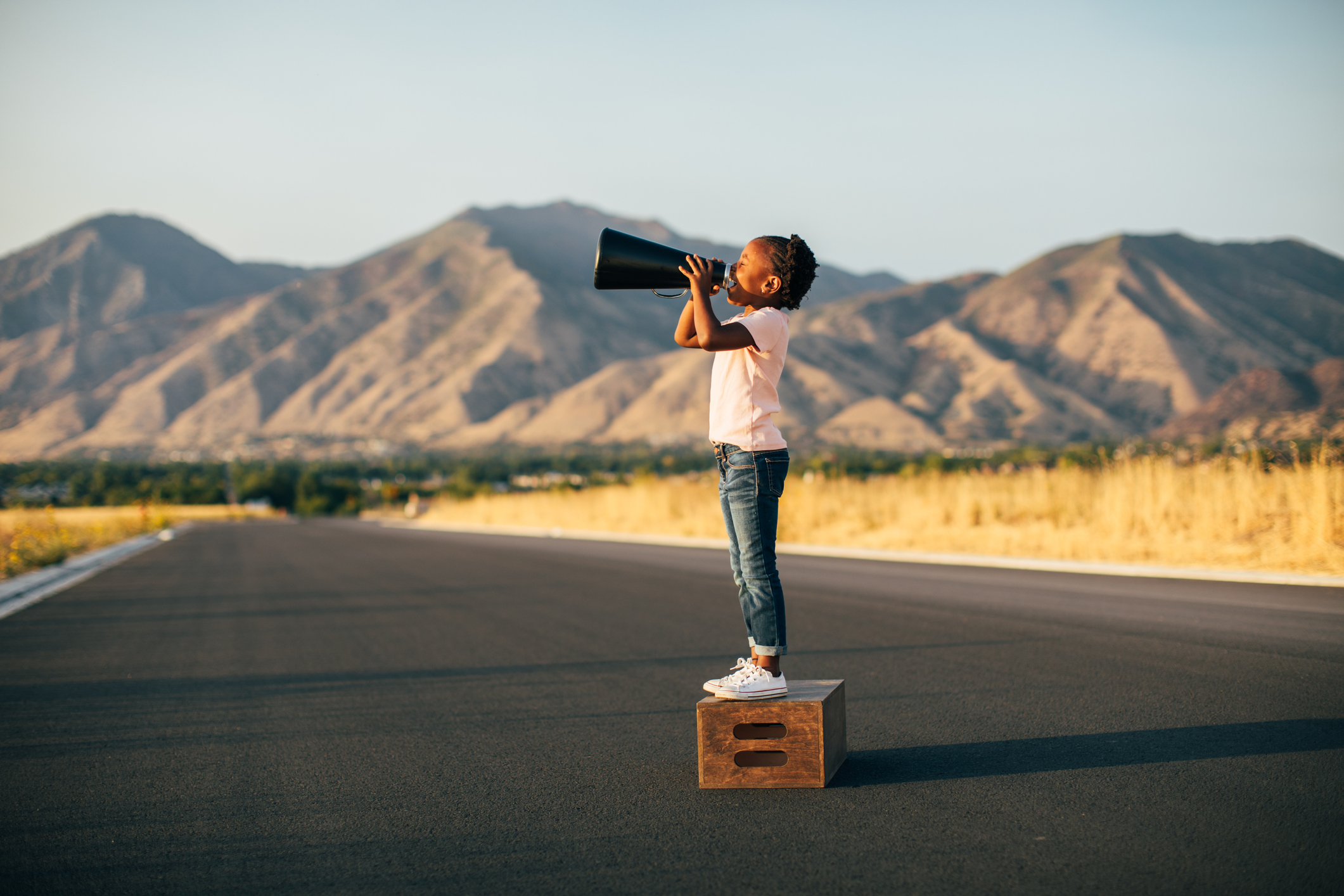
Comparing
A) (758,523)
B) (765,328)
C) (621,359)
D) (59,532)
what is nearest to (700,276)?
(765,328)

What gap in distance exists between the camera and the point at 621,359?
466 ft

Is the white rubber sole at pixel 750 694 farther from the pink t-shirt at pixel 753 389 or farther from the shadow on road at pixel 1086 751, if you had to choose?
the pink t-shirt at pixel 753 389

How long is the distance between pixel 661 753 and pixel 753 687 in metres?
0.86

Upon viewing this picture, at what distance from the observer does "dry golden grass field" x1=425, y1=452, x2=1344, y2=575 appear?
13250mm

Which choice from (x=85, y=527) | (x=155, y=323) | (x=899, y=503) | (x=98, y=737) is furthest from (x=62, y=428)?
(x=98, y=737)

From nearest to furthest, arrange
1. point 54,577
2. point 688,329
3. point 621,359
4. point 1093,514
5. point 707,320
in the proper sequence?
point 707,320
point 688,329
point 54,577
point 1093,514
point 621,359

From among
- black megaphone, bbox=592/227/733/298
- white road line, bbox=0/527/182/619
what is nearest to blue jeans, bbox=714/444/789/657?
black megaphone, bbox=592/227/733/298

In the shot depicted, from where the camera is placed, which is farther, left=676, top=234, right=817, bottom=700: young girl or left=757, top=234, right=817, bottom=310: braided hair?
left=757, top=234, right=817, bottom=310: braided hair

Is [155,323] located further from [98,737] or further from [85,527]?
[98,737]

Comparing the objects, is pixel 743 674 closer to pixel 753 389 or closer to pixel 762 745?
pixel 762 745

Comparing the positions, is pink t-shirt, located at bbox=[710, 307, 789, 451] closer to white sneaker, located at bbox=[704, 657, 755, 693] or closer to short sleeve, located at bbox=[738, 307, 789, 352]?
short sleeve, located at bbox=[738, 307, 789, 352]

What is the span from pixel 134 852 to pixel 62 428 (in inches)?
5922

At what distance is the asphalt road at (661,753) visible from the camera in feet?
11.9

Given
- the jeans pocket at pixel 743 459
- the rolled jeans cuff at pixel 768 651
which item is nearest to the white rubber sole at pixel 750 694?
the rolled jeans cuff at pixel 768 651
